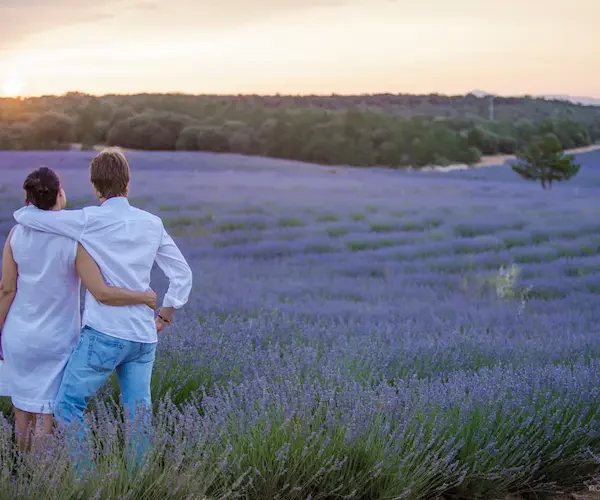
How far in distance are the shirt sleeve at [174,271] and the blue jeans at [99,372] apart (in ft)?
0.61

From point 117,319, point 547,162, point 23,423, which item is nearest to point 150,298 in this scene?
point 117,319

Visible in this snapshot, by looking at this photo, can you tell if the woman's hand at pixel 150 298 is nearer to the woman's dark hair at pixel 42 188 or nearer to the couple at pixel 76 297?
the couple at pixel 76 297

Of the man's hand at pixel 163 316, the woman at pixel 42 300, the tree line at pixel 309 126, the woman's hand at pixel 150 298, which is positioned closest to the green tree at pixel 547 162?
the tree line at pixel 309 126

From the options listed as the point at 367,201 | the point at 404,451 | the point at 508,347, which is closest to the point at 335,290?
the point at 508,347

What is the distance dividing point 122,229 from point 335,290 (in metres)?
5.14

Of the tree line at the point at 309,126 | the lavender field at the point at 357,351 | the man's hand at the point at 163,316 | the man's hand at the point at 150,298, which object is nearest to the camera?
the lavender field at the point at 357,351

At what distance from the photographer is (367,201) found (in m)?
14.2

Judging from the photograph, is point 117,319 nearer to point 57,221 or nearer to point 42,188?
point 57,221

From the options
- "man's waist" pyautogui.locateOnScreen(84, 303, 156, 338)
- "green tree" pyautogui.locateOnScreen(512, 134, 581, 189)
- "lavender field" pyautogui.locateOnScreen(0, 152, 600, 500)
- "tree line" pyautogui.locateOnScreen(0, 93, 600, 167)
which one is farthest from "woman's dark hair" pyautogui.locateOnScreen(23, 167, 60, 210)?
"green tree" pyautogui.locateOnScreen(512, 134, 581, 189)

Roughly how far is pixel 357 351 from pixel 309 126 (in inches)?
824

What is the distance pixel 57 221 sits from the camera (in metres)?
2.76

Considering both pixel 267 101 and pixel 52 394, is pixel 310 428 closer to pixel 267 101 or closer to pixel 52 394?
pixel 52 394

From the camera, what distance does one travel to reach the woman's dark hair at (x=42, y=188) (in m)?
2.78

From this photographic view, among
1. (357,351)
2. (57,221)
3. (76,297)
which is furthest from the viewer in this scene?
(357,351)
